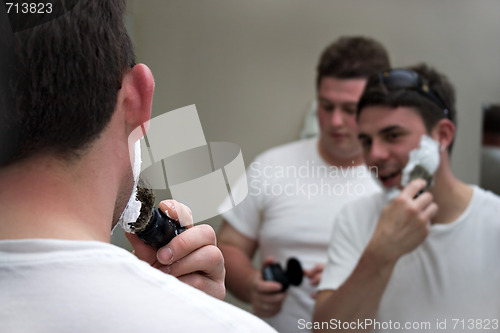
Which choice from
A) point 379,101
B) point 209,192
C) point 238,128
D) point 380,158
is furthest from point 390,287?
point 238,128

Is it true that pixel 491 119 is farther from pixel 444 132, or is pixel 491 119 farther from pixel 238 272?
pixel 238 272

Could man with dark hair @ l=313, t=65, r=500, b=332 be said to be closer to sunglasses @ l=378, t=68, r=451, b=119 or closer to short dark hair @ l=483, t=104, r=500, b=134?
sunglasses @ l=378, t=68, r=451, b=119

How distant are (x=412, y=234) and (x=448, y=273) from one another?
11 centimetres

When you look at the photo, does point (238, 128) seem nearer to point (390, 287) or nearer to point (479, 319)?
point (390, 287)

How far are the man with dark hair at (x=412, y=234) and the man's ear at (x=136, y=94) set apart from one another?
0.79 m

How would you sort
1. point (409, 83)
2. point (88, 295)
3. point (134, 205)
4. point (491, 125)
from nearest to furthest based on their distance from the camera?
point (88, 295), point (134, 205), point (409, 83), point (491, 125)

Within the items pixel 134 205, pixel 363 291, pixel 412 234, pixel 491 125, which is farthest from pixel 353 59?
pixel 134 205

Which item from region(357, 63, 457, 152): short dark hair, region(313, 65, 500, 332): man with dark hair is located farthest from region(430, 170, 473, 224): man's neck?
region(357, 63, 457, 152): short dark hair

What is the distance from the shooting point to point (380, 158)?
1.26 meters

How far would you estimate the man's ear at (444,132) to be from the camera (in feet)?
4.18

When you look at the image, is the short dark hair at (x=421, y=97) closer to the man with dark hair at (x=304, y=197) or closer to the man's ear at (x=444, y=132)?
the man's ear at (x=444, y=132)

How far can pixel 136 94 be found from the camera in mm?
487

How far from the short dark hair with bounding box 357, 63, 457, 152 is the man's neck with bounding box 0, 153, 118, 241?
917 millimetres

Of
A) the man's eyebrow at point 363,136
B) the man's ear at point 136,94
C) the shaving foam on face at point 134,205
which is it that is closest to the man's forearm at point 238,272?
the man's eyebrow at point 363,136
